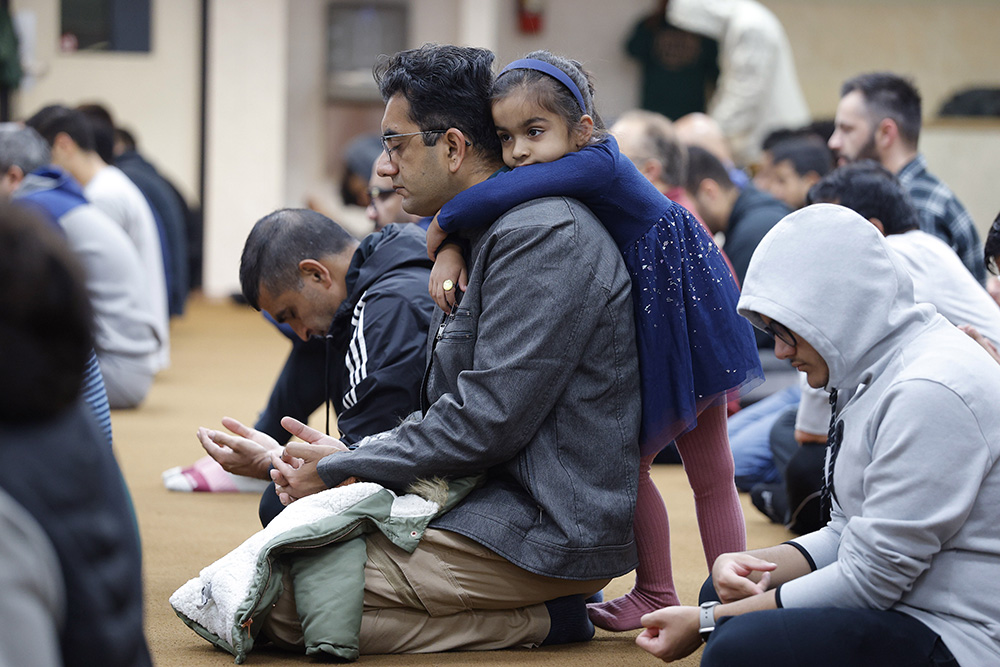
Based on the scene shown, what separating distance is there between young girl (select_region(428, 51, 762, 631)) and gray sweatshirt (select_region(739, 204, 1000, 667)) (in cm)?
38

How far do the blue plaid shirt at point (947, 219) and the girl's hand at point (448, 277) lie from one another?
2078mm

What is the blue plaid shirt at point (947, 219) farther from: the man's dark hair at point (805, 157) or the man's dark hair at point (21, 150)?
the man's dark hair at point (21, 150)

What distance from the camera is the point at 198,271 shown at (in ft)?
32.9

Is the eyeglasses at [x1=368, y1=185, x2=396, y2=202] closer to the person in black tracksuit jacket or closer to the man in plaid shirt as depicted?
the person in black tracksuit jacket

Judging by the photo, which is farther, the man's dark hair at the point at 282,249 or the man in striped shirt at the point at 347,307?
the man's dark hair at the point at 282,249

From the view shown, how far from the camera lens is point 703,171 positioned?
5164 millimetres

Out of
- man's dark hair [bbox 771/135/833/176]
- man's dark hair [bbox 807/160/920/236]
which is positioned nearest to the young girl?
man's dark hair [bbox 807/160/920/236]

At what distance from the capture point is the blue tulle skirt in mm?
2166

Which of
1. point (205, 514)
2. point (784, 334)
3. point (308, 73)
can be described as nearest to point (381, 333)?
point (784, 334)

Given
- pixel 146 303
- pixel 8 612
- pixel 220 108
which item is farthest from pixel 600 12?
pixel 8 612

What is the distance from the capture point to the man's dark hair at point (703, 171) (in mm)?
5148

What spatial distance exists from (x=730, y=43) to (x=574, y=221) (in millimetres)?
7621

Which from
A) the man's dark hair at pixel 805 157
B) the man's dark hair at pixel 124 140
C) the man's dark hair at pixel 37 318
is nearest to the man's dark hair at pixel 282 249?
the man's dark hair at pixel 37 318

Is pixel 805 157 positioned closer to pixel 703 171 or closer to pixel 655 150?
pixel 703 171
